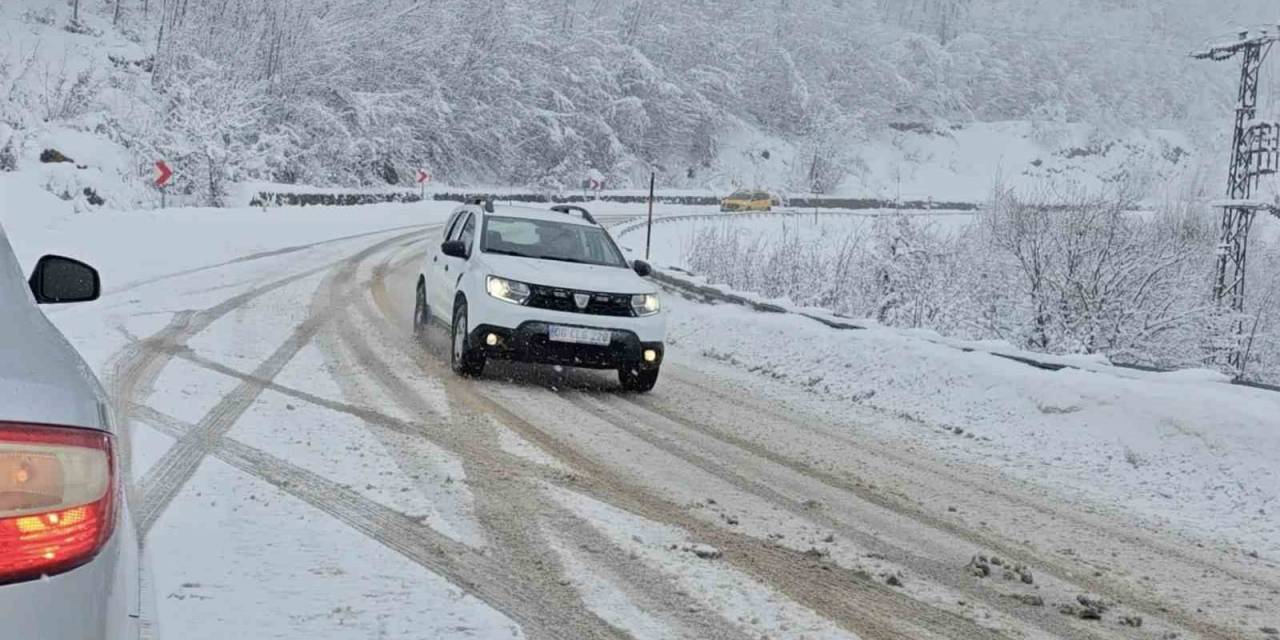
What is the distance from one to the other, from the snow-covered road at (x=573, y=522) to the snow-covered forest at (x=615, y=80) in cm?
2931

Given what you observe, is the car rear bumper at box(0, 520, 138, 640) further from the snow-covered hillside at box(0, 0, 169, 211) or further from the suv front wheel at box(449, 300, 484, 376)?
the snow-covered hillside at box(0, 0, 169, 211)

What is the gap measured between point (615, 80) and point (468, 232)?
59.9 meters

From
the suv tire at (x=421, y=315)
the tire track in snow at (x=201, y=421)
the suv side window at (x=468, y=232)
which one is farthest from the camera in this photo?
the suv tire at (x=421, y=315)

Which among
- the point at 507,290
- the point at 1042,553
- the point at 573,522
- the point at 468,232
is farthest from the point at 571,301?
the point at 1042,553

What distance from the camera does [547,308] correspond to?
9.59m

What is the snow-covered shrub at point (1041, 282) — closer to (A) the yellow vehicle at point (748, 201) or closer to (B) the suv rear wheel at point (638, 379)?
(B) the suv rear wheel at point (638, 379)

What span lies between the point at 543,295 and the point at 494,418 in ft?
5.79

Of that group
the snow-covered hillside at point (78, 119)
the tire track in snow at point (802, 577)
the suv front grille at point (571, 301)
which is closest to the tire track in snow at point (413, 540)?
the tire track in snow at point (802, 577)

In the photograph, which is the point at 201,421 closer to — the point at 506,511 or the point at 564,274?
the point at 506,511

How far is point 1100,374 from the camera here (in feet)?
31.3

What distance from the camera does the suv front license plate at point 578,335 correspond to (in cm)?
952

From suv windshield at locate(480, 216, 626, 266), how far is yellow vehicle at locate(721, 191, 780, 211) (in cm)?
4963

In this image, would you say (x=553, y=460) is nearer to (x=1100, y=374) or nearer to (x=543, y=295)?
(x=543, y=295)

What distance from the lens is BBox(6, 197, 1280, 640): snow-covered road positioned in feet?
14.5
